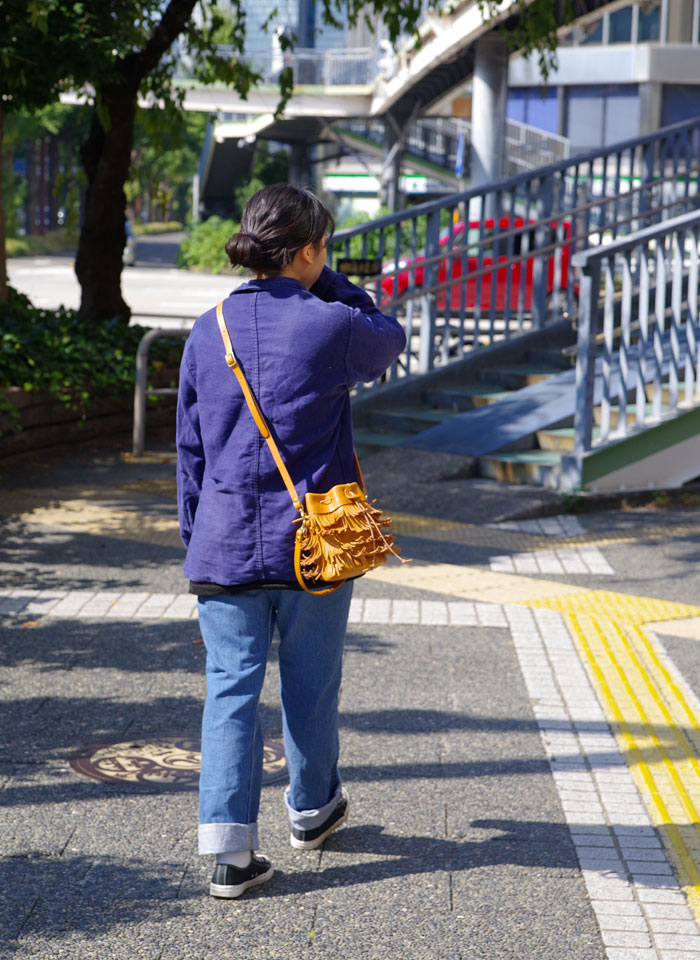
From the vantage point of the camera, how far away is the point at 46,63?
419 inches

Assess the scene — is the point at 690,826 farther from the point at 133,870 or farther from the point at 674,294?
the point at 674,294

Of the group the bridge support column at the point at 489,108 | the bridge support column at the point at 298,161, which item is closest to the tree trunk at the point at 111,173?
the bridge support column at the point at 489,108

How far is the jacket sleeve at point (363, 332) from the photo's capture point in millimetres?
3279

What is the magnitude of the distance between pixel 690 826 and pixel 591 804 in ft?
1.03

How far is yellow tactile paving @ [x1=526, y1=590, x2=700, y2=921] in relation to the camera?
4012 mm

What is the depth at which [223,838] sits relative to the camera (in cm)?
336

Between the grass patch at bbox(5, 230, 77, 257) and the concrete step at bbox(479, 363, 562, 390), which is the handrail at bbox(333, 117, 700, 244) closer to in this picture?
the concrete step at bbox(479, 363, 562, 390)

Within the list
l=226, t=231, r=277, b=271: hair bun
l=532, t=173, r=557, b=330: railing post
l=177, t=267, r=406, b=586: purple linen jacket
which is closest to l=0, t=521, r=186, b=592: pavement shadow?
A: l=177, t=267, r=406, b=586: purple linen jacket

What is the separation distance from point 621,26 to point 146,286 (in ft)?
68.8

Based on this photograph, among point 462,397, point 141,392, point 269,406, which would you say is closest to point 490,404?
point 462,397

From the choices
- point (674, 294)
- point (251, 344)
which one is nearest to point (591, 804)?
point (251, 344)

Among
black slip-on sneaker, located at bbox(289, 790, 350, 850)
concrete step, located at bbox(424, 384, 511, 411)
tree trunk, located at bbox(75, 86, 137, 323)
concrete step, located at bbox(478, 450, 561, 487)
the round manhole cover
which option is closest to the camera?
black slip-on sneaker, located at bbox(289, 790, 350, 850)

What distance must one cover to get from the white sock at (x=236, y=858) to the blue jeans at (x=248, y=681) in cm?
2

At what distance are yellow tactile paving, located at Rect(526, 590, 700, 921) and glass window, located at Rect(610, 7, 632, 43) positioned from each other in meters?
42.9
